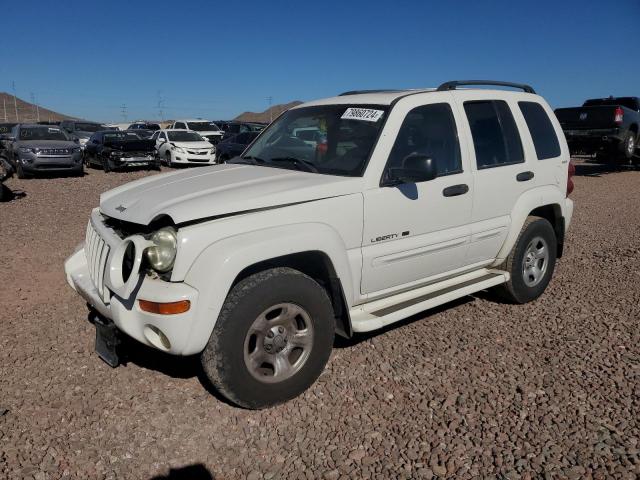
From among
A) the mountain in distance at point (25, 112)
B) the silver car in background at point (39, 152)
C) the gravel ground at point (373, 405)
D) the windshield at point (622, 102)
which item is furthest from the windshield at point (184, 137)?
the mountain in distance at point (25, 112)

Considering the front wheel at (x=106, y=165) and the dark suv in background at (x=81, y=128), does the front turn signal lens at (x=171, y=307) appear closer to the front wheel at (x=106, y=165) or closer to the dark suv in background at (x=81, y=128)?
the front wheel at (x=106, y=165)

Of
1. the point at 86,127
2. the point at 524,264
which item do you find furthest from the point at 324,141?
the point at 86,127

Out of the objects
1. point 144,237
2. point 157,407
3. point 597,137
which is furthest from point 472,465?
point 597,137

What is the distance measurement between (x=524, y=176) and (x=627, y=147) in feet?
45.8

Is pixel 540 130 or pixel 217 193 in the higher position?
pixel 540 130

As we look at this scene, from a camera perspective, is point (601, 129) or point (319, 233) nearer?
point (319, 233)

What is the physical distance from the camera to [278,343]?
10.6ft

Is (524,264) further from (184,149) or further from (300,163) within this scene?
(184,149)

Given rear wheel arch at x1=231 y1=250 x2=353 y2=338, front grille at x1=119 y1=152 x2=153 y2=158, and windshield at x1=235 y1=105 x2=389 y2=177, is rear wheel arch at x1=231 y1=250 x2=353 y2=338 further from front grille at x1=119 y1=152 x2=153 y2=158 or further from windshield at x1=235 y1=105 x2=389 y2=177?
front grille at x1=119 y1=152 x2=153 y2=158

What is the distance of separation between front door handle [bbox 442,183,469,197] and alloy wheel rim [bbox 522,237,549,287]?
1.19 m

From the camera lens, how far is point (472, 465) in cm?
278

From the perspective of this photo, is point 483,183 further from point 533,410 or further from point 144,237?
point 144,237

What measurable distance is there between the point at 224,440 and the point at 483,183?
275cm

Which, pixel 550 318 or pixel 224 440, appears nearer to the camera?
pixel 224 440
